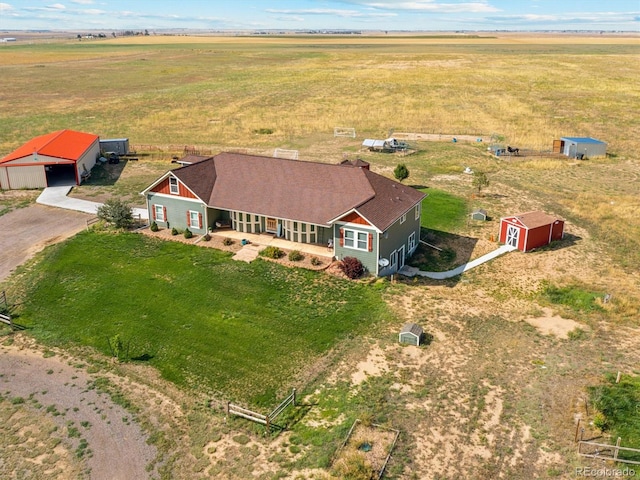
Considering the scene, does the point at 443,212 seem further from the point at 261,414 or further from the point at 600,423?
the point at 261,414

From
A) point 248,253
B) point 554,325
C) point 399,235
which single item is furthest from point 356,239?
point 554,325

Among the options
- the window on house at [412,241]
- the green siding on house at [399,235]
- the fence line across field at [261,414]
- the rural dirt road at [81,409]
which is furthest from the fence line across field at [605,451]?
the window on house at [412,241]

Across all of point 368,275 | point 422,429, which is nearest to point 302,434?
point 422,429

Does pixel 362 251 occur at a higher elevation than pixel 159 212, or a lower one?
lower

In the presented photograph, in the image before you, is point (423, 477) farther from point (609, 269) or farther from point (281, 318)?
point (609, 269)

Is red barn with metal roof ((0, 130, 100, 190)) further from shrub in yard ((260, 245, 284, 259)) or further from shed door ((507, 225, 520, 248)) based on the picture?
shed door ((507, 225, 520, 248))
